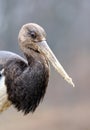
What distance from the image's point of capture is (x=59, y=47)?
542 inches

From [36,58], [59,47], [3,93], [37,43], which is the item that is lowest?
[59,47]

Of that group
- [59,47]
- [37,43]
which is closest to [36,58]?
[37,43]

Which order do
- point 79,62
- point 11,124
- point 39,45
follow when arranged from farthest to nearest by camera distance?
point 79,62 → point 11,124 → point 39,45

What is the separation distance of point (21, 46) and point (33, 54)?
123mm

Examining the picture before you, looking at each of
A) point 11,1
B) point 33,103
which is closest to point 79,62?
point 11,1

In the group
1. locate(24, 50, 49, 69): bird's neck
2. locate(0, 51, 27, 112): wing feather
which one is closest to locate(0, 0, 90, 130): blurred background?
locate(0, 51, 27, 112): wing feather

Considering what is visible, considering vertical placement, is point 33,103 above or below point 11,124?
above

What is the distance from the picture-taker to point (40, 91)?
6594 millimetres

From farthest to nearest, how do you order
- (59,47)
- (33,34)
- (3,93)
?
(59,47)
(3,93)
(33,34)

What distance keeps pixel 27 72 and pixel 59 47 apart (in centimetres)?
724

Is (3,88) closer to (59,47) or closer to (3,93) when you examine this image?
(3,93)

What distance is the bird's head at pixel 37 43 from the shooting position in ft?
21.1

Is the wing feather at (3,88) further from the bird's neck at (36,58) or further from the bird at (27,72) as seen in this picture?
the bird's neck at (36,58)

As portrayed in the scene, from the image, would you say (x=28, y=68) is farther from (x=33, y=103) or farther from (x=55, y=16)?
(x=55, y=16)
